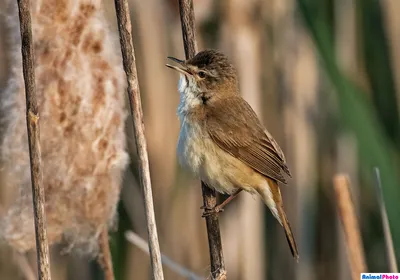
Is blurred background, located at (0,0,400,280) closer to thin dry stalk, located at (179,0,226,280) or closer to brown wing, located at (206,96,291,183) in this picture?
brown wing, located at (206,96,291,183)

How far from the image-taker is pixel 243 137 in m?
2.45

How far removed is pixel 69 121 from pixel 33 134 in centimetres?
65

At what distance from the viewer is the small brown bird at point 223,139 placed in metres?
2.31

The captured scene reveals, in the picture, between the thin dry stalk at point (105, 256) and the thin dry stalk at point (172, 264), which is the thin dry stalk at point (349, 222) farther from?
the thin dry stalk at point (105, 256)

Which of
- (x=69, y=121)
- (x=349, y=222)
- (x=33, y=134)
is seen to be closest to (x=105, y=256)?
(x=69, y=121)

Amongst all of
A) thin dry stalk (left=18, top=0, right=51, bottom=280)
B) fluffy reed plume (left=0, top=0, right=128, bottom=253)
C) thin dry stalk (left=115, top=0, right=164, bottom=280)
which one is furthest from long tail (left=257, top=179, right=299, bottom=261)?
thin dry stalk (left=18, top=0, right=51, bottom=280)

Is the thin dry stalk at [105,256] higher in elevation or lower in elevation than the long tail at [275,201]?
lower

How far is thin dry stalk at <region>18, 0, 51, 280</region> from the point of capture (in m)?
1.58

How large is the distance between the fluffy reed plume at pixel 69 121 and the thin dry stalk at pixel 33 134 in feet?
2.04

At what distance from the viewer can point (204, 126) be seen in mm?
2354

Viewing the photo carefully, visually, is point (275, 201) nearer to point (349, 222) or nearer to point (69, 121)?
point (349, 222)

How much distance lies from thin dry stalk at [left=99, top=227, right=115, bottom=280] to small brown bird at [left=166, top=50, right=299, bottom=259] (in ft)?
1.31

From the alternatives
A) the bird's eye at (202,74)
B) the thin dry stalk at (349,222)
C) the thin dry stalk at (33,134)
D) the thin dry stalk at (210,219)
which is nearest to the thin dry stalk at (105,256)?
the thin dry stalk at (210,219)

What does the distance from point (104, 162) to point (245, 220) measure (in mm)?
1147
